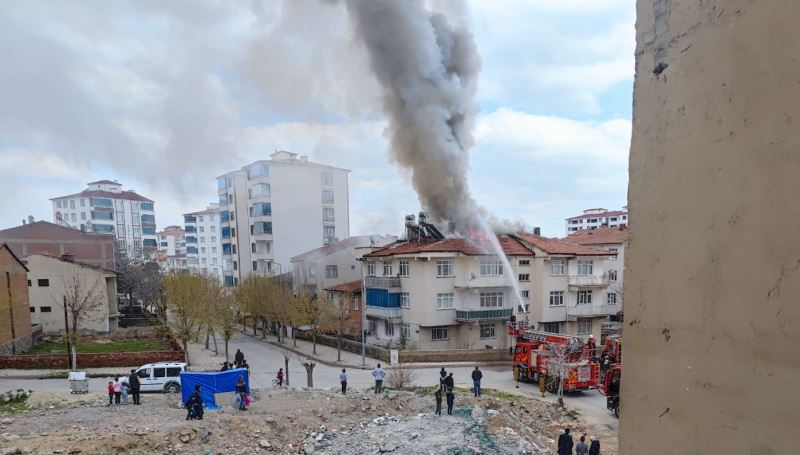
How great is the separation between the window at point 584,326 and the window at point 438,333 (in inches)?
387

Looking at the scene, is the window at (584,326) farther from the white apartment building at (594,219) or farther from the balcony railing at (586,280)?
the white apartment building at (594,219)

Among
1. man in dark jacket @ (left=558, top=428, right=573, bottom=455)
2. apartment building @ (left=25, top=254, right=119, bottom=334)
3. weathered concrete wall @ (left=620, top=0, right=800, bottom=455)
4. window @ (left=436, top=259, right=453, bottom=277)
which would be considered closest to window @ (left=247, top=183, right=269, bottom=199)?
apartment building @ (left=25, top=254, right=119, bottom=334)

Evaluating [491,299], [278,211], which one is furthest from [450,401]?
[278,211]

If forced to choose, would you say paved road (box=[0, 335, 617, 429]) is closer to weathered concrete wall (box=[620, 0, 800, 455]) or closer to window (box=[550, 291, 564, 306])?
window (box=[550, 291, 564, 306])

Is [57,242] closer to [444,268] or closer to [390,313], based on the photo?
[390,313]

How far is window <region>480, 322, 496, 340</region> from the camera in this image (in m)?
28.8

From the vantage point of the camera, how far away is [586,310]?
3080cm

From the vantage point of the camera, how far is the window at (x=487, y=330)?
28.8 meters

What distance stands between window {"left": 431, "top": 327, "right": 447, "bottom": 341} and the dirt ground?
35.9 ft

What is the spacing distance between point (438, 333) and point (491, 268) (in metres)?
5.31

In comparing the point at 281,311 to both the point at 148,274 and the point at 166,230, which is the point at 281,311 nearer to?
the point at 148,274

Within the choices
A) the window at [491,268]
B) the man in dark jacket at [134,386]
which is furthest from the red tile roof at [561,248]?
the man in dark jacket at [134,386]

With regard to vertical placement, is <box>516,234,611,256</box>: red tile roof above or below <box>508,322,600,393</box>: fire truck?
above

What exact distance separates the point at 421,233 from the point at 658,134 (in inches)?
1262
